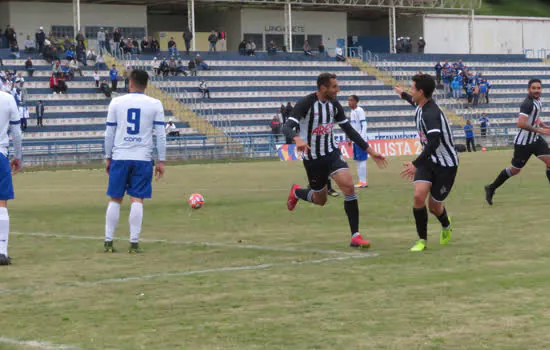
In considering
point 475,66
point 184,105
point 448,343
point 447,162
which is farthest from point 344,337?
point 475,66

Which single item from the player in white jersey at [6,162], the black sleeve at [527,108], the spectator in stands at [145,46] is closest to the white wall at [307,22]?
the spectator in stands at [145,46]

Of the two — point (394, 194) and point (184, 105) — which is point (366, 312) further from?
point (184, 105)

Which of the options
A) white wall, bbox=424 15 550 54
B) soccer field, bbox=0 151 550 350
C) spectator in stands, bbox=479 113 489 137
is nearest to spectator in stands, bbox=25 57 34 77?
spectator in stands, bbox=479 113 489 137

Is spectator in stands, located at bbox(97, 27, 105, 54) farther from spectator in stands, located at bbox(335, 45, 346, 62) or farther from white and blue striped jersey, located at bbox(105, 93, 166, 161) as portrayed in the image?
white and blue striped jersey, located at bbox(105, 93, 166, 161)

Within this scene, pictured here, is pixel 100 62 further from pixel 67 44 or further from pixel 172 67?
pixel 172 67

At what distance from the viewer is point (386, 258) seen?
1102cm

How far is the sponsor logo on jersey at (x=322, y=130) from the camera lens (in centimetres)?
1259

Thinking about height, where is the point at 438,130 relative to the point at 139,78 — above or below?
below

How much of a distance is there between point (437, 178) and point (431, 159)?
0.79 feet

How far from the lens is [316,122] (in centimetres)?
1255

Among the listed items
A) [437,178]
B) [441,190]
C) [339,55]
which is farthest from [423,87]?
[339,55]

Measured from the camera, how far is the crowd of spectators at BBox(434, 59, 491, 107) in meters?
63.8

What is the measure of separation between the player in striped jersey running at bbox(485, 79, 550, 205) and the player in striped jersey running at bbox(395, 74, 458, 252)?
5.96 metres

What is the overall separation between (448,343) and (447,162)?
233 inches
